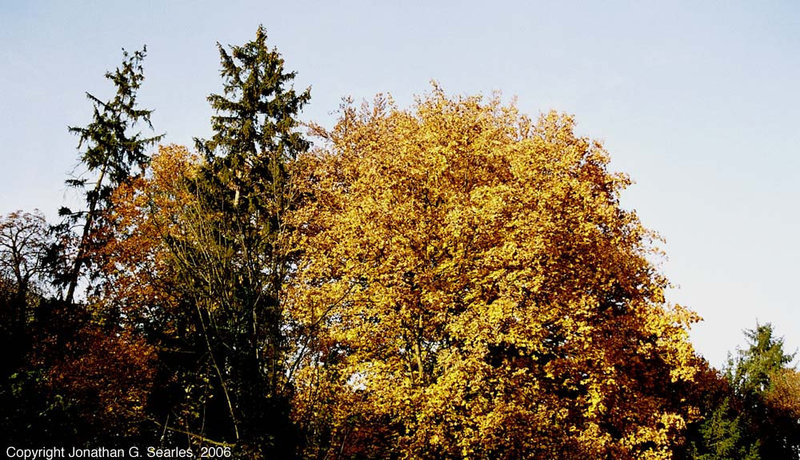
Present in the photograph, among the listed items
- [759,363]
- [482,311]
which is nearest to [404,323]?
[482,311]

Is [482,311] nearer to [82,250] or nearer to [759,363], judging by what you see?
[82,250]

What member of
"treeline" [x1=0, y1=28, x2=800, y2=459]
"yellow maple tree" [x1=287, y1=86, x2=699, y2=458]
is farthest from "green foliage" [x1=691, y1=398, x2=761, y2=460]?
"yellow maple tree" [x1=287, y1=86, x2=699, y2=458]

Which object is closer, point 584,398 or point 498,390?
point 498,390

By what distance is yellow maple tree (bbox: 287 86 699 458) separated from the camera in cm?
1366

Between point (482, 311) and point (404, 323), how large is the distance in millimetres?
2262

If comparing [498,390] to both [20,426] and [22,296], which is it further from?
[22,296]

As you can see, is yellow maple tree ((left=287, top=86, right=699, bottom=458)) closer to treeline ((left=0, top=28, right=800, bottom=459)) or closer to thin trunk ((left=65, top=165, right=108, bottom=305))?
treeline ((left=0, top=28, right=800, bottom=459))

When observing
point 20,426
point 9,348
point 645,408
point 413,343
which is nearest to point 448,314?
point 413,343

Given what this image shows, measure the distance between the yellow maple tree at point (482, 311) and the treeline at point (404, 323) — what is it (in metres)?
0.08

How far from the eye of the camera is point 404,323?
1504 cm

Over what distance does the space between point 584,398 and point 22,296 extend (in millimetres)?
23952

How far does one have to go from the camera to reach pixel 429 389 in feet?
43.4

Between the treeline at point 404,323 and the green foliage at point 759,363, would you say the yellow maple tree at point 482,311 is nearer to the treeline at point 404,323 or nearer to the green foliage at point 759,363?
the treeline at point 404,323

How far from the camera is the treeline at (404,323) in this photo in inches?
407
